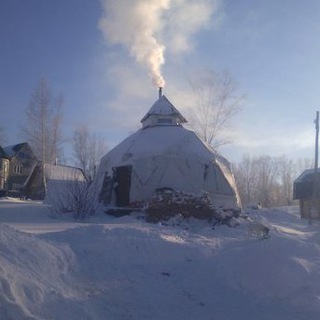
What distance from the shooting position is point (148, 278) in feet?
26.9

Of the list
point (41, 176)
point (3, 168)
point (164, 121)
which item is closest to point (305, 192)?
point (164, 121)

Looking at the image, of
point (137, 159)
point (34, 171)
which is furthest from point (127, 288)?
point (34, 171)

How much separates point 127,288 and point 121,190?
15596 mm

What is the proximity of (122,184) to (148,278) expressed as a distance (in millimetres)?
15082

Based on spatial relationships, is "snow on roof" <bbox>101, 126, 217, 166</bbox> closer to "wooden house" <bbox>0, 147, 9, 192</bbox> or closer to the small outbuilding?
the small outbuilding

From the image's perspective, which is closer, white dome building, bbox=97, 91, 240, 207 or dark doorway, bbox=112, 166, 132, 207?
white dome building, bbox=97, 91, 240, 207

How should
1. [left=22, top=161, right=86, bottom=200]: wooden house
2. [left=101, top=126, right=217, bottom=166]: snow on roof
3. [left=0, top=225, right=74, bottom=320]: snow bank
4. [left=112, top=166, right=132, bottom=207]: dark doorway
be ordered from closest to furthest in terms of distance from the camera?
1. [left=0, top=225, right=74, bottom=320]: snow bank
2. [left=112, top=166, right=132, bottom=207]: dark doorway
3. [left=101, top=126, right=217, bottom=166]: snow on roof
4. [left=22, top=161, right=86, bottom=200]: wooden house

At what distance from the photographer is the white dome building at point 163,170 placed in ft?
73.0

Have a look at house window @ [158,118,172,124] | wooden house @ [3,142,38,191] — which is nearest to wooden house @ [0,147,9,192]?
wooden house @ [3,142,38,191]

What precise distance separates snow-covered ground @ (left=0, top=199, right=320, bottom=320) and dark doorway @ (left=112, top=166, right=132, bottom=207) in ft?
40.3

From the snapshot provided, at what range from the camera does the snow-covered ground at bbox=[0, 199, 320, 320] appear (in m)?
6.38

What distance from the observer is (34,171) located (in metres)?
47.9

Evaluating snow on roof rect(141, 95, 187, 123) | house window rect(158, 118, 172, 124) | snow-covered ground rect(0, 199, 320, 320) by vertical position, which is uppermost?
snow on roof rect(141, 95, 187, 123)

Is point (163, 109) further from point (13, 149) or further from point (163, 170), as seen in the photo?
point (13, 149)
